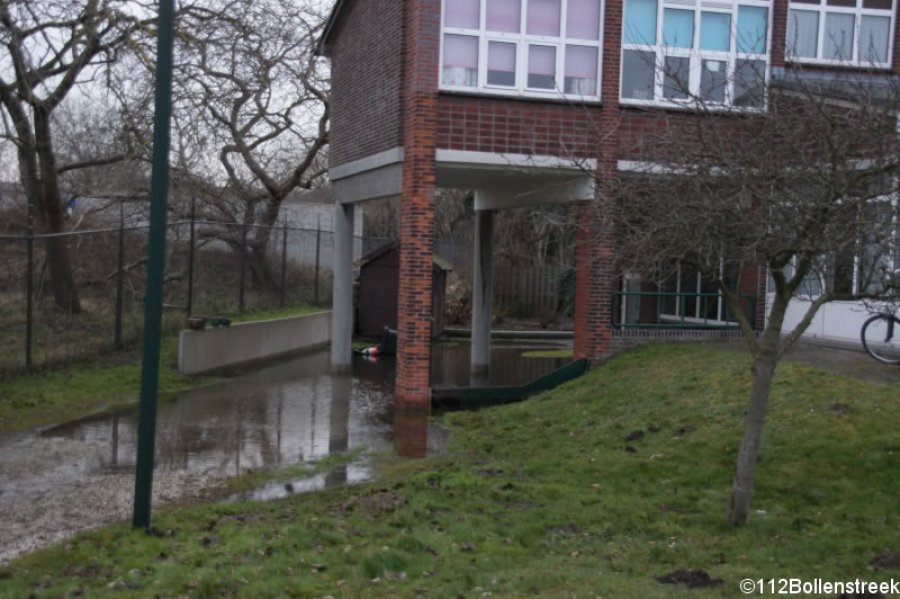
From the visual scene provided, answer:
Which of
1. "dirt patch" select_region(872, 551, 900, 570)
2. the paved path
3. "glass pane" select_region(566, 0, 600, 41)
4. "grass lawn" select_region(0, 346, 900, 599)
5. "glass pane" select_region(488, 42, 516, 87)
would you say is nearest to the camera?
"grass lawn" select_region(0, 346, 900, 599)

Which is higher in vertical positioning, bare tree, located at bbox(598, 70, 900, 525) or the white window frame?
bare tree, located at bbox(598, 70, 900, 525)

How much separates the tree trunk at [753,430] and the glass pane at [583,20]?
29.9 ft

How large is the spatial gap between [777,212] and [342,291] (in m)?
13.3

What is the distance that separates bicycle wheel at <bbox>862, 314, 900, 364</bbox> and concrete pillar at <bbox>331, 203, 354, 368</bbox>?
951cm

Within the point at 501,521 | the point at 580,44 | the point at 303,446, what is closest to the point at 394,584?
the point at 501,521

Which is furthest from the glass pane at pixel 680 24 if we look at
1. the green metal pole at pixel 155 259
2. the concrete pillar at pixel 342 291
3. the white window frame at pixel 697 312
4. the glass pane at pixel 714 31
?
the green metal pole at pixel 155 259

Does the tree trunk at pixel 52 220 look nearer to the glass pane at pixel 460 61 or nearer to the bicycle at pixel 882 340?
the glass pane at pixel 460 61

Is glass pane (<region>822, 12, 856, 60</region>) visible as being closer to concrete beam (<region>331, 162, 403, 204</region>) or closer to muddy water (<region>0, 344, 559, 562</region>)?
concrete beam (<region>331, 162, 403, 204</region>)

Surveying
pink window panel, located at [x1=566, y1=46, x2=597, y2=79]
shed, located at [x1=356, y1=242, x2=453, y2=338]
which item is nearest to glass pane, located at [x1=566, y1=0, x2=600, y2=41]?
pink window panel, located at [x1=566, y1=46, x2=597, y2=79]

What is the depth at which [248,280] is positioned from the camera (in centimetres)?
2386

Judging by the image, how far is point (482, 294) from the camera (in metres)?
20.1

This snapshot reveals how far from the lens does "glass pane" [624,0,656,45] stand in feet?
51.0

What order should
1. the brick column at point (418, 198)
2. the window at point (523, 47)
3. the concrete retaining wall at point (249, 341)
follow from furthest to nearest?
the concrete retaining wall at point (249, 341) → the window at point (523, 47) → the brick column at point (418, 198)

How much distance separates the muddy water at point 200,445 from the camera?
859 centimetres
